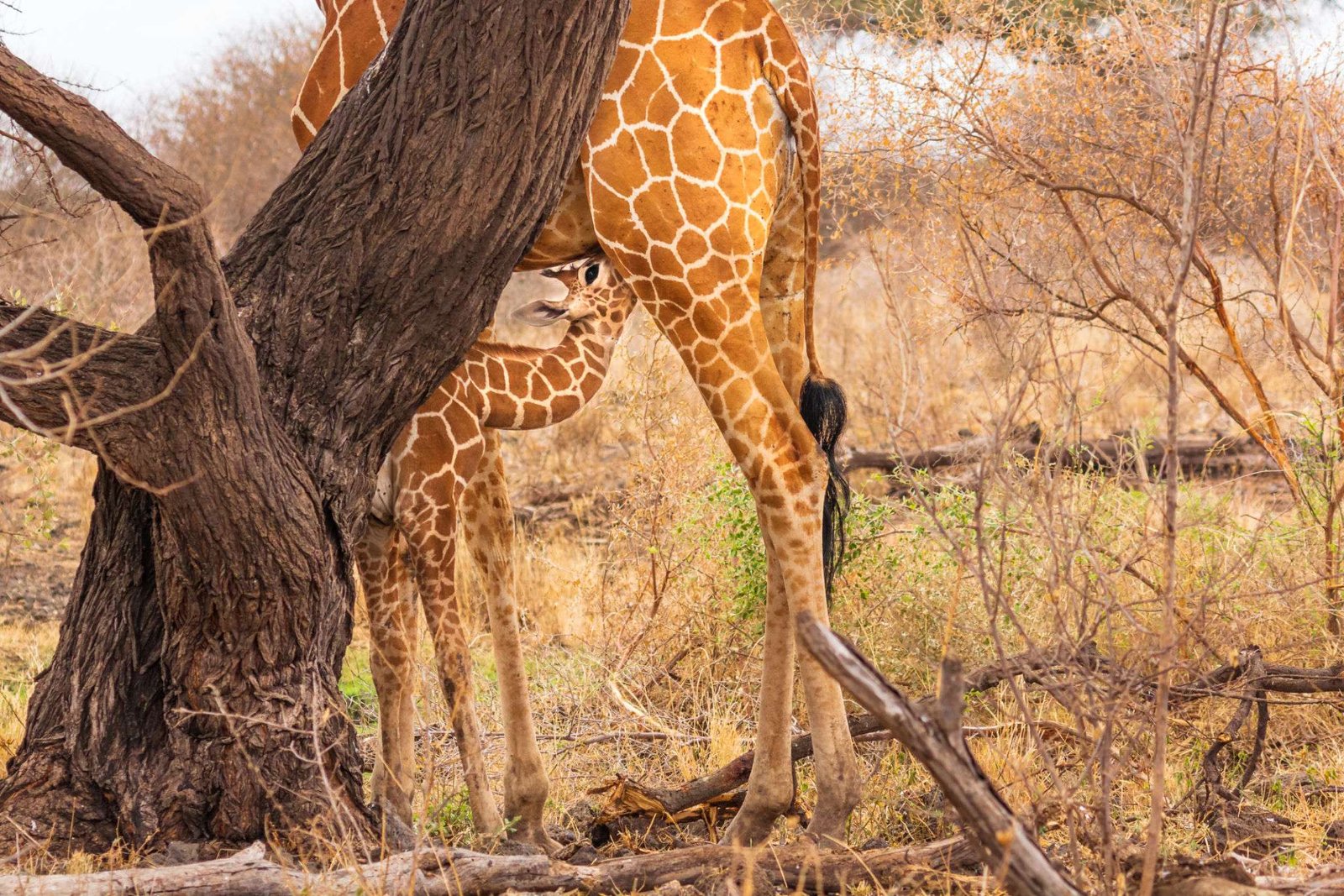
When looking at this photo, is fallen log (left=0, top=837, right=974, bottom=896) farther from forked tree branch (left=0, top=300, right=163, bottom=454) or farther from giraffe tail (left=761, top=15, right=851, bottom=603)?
giraffe tail (left=761, top=15, right=851, bottom=603)

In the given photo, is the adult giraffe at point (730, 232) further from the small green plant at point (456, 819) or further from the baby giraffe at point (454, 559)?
the small green plant at point (456, 819)

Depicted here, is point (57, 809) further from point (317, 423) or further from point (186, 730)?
point (317, 423)

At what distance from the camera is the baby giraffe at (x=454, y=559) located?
3.93 metres

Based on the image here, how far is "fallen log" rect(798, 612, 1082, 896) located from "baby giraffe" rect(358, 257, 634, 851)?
81.5 inches

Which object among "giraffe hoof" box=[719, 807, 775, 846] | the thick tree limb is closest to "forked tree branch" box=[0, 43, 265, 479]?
the thick tree limb

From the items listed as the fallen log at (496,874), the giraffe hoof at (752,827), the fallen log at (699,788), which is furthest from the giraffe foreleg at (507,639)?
the fallen log at (496,874)

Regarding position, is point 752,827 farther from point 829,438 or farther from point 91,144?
point 91,144

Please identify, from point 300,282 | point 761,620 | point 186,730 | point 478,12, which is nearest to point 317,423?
point 300,282

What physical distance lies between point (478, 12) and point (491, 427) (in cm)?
151

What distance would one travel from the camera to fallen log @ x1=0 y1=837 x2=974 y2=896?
274cm

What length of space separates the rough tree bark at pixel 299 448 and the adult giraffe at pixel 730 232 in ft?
1.14

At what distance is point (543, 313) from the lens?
181 inches

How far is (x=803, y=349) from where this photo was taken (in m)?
4.15

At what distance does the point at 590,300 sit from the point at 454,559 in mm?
1161
